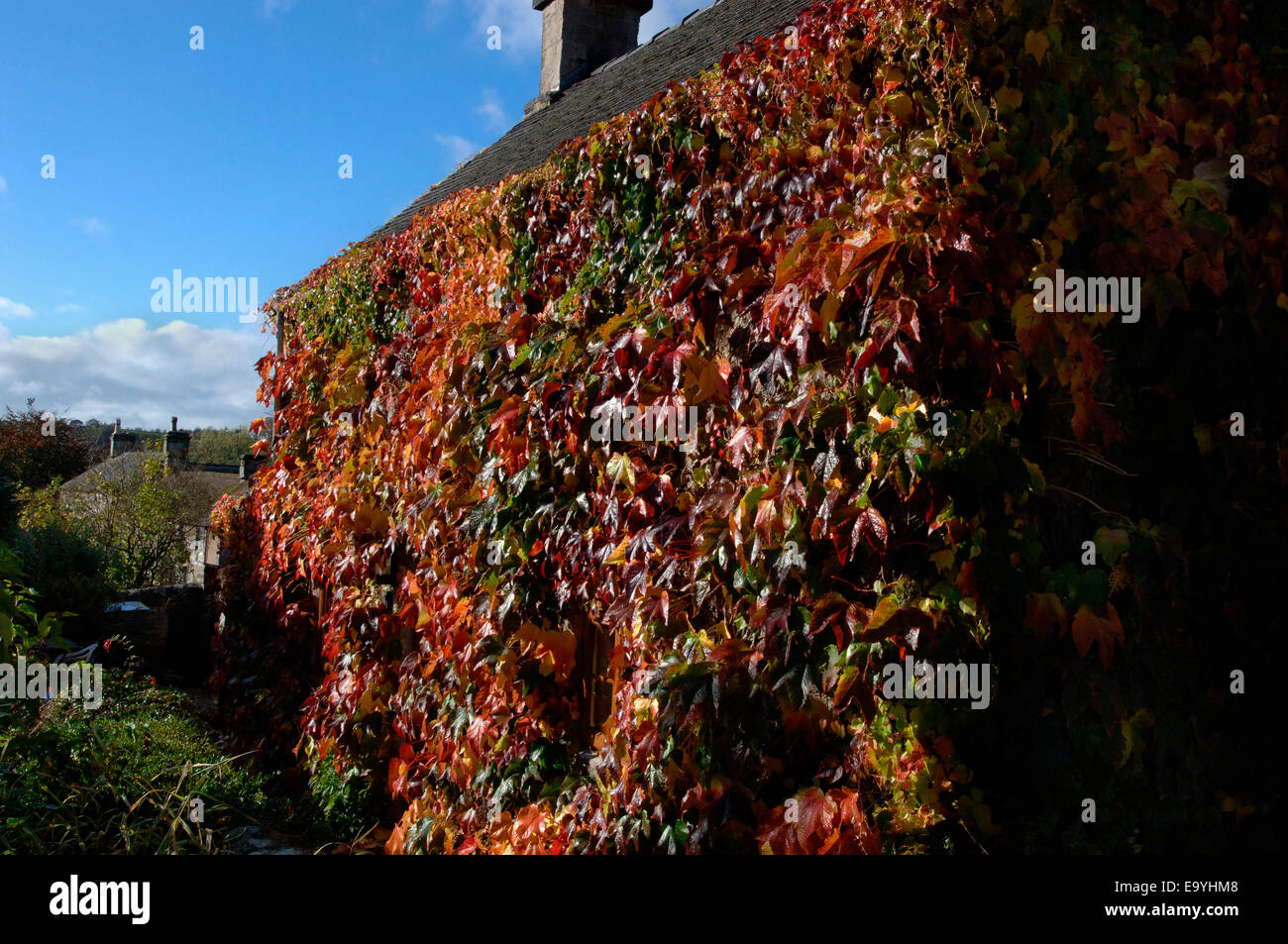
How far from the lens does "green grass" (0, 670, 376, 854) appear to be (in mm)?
4738

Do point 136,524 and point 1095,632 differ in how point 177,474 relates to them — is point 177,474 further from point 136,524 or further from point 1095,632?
point 1095,632

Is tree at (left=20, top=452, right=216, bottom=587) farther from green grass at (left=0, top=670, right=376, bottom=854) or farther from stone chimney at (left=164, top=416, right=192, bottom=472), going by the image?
green grass at (left=0, top=670, right=376, bottom=854)

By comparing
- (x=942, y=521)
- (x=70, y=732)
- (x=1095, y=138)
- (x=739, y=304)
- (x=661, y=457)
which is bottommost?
(x=70, y=732)

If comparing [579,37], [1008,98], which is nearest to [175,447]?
[579,37]

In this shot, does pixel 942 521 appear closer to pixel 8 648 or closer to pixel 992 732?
pixel 992 732

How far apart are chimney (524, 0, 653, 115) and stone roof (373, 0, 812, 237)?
45cm

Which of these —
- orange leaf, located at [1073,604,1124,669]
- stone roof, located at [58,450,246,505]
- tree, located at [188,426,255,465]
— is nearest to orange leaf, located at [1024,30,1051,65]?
orange leaf, located at [1073,604,1124,669]

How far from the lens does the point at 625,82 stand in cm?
785

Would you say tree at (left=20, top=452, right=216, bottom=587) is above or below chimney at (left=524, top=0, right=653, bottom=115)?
below

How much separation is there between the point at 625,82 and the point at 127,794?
640 centimetres

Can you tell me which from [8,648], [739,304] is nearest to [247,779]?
[8,648]

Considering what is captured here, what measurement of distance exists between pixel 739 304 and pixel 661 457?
730 millimetres

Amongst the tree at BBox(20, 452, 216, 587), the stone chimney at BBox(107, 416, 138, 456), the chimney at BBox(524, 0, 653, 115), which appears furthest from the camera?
the stone chimney at BBox(107, 416, 138, 456)

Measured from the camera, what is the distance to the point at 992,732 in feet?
9.43
